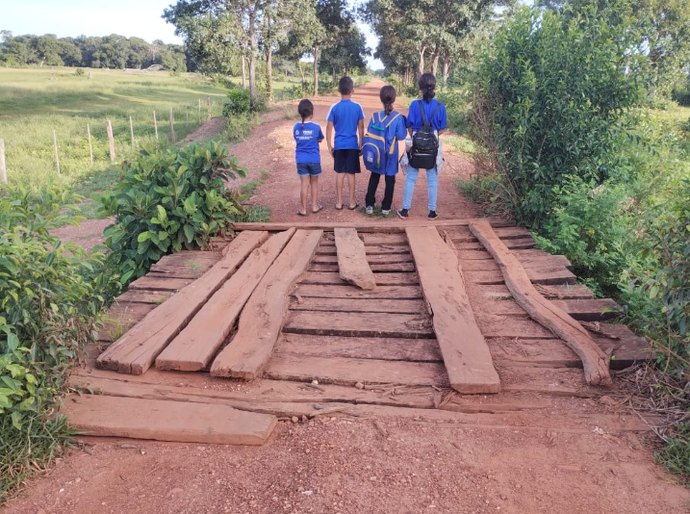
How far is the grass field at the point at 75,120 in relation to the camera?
1703cm

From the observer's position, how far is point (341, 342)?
373cm

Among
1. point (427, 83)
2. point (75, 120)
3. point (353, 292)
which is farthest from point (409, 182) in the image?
point (75, 120)

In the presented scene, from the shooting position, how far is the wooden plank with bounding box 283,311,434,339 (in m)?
3.80

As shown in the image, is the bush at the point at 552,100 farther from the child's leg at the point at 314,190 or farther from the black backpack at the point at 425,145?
the child's leg at the point at 314,190

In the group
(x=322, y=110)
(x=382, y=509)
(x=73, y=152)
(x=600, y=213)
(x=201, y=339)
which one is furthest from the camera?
(x=322, y=110)

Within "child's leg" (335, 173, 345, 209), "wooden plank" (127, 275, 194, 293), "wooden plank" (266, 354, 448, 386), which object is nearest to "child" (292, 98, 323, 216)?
"child's leg" (335, 173, 345, 209)

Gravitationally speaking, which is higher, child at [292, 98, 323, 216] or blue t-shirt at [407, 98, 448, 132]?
blue t-shirt at [407, 98, 448, 132]

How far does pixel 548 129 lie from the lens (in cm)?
601

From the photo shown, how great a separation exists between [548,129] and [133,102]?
3607 cm

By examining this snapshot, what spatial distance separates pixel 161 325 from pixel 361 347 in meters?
1.42

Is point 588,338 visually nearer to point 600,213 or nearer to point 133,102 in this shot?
point 600,213

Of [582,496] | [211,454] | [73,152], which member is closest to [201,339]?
[211,454]

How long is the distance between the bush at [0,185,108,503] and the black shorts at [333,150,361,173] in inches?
162

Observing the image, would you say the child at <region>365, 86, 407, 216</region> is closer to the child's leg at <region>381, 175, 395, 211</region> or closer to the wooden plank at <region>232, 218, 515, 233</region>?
the child's leg at <region>381, 175, 395, 211</region>
